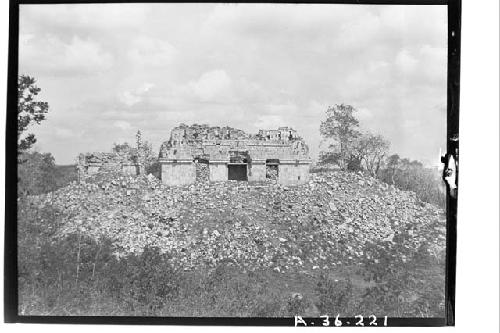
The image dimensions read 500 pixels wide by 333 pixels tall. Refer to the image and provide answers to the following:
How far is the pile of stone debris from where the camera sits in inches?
165

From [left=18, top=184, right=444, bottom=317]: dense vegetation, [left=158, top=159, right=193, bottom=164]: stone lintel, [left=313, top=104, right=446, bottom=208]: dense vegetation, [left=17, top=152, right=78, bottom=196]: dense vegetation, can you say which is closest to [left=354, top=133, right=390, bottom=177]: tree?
[left=313, top=104, right=446, bottom=208]: dense vegetation

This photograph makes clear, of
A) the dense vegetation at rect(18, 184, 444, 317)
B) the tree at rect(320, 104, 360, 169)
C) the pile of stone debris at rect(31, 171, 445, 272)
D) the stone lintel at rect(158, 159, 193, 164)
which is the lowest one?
the dense vegetation at rect(18, 184, 444, 317)

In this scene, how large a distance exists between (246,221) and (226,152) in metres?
0.47

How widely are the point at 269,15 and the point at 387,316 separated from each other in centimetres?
210

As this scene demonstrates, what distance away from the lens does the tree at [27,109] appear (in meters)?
4.17

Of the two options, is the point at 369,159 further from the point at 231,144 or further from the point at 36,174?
the point at 36,174

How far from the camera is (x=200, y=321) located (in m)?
4.18

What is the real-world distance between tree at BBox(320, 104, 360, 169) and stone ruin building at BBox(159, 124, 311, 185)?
0.18 metres

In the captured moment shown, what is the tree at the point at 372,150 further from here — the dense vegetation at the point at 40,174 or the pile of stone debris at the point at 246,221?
the dense vegetation at the point at 40,174

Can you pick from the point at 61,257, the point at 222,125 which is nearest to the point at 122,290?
the point at 61,257

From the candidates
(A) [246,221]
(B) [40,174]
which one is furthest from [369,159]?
(B) [40,174]

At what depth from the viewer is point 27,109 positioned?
418 cm

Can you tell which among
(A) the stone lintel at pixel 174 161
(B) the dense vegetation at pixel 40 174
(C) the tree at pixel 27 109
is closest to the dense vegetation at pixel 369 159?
(A) the stone lintel at pixel 174 161

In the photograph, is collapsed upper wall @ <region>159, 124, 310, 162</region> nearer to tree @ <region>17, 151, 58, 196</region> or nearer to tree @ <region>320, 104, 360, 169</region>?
tree @ <region>320, 104, 360, 169</region>
